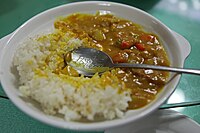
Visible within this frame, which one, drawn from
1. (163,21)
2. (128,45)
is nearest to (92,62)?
(128,45)

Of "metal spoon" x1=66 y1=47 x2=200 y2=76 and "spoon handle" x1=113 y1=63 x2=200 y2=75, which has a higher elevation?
"spoon handle" x1=113 y1=63 x2=200 y2=75

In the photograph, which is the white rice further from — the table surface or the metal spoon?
the table surface

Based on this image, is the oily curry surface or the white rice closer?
the white rice

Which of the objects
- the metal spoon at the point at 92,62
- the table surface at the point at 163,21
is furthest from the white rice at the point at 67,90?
the table surface at the point at 163,21

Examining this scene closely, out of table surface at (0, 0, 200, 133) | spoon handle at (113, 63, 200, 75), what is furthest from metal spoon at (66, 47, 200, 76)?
table surface at (0, 0, 200, 133)

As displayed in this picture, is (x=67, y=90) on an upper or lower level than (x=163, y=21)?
lower

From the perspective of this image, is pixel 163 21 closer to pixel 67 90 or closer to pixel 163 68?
pixel 163 68
